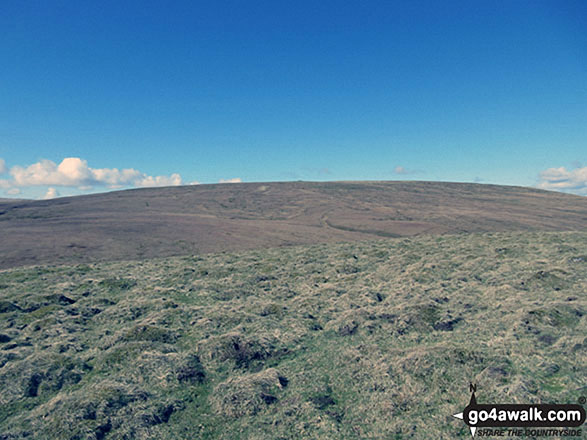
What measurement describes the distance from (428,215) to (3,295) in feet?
224

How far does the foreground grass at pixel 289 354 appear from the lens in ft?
26.0

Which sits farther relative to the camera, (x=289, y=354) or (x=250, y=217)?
(x=250, y=217)

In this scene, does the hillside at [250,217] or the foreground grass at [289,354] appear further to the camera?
the hillside at [250,217]

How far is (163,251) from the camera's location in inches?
Answer: 1625

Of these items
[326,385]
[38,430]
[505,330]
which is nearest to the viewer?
[38,430]

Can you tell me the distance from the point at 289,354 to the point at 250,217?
6115 cm

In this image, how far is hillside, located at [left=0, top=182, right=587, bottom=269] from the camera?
4362cm

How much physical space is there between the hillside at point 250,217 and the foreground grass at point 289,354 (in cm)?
2435

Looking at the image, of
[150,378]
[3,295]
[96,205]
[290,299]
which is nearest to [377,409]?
[150,378]

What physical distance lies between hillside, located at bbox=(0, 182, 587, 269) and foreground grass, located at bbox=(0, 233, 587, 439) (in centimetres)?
2435

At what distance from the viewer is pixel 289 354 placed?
37.9ft

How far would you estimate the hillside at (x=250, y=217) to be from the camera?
43.6 meters

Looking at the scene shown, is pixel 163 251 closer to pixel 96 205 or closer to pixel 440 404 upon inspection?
pixel 440 404

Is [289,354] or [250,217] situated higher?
[250,217]
